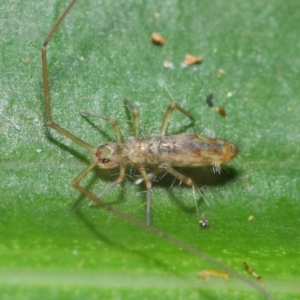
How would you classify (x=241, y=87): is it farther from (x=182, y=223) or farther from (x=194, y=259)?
(x=194, y=259)

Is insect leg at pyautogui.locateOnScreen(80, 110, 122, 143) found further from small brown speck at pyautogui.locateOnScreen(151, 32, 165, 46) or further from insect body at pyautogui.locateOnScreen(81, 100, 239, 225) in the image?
small brown speck at pyautogui.locateOnScreen(151, 32, 165, 46)

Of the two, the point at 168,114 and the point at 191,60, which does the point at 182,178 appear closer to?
the point at 168,114

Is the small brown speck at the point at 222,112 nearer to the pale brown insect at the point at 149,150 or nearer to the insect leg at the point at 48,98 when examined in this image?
the pale brown insect at the point at 149,150

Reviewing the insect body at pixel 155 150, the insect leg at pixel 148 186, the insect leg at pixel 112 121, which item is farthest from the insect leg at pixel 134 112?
the insect leg at pixel 148 186

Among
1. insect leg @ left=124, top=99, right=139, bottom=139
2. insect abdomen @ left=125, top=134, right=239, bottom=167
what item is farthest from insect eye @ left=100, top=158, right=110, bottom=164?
insect leg @ left=124, top=99, right=139, bottom=139

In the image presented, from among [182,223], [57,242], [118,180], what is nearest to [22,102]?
[118,180]

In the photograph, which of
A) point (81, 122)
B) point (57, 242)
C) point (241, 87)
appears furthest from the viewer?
point (241, 87)

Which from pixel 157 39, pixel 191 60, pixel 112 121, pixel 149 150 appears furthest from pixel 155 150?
pixel 157 39

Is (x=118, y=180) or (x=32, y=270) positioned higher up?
(x=118, y=180)
